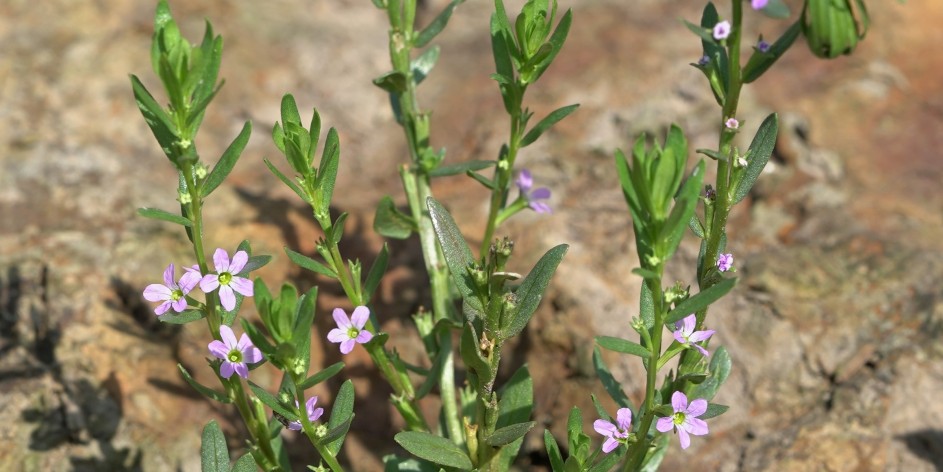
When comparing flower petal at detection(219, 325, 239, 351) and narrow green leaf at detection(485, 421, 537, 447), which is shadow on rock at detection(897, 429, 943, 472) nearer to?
narrow green leaf at detection(485, 421, 537, 447)

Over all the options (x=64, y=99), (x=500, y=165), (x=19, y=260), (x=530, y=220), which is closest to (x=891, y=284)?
(x=530, y=220)

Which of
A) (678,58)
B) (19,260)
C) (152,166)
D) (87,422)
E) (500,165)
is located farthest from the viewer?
(678,58)

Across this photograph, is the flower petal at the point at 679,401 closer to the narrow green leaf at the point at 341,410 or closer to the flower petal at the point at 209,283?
the narrow green leaf at the point at 341,410

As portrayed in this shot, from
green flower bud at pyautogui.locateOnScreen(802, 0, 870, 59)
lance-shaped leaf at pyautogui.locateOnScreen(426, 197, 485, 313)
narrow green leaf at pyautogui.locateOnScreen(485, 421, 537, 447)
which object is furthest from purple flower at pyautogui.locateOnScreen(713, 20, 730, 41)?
narrow green leaf at pyautogui.locateOnScreen(485, 421, 537, 447)

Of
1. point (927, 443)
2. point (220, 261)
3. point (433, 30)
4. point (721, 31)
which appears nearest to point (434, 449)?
point (220, 261)

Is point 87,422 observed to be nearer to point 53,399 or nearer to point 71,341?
point 53,399

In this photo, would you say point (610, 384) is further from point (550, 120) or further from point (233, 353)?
point (233, 353)
